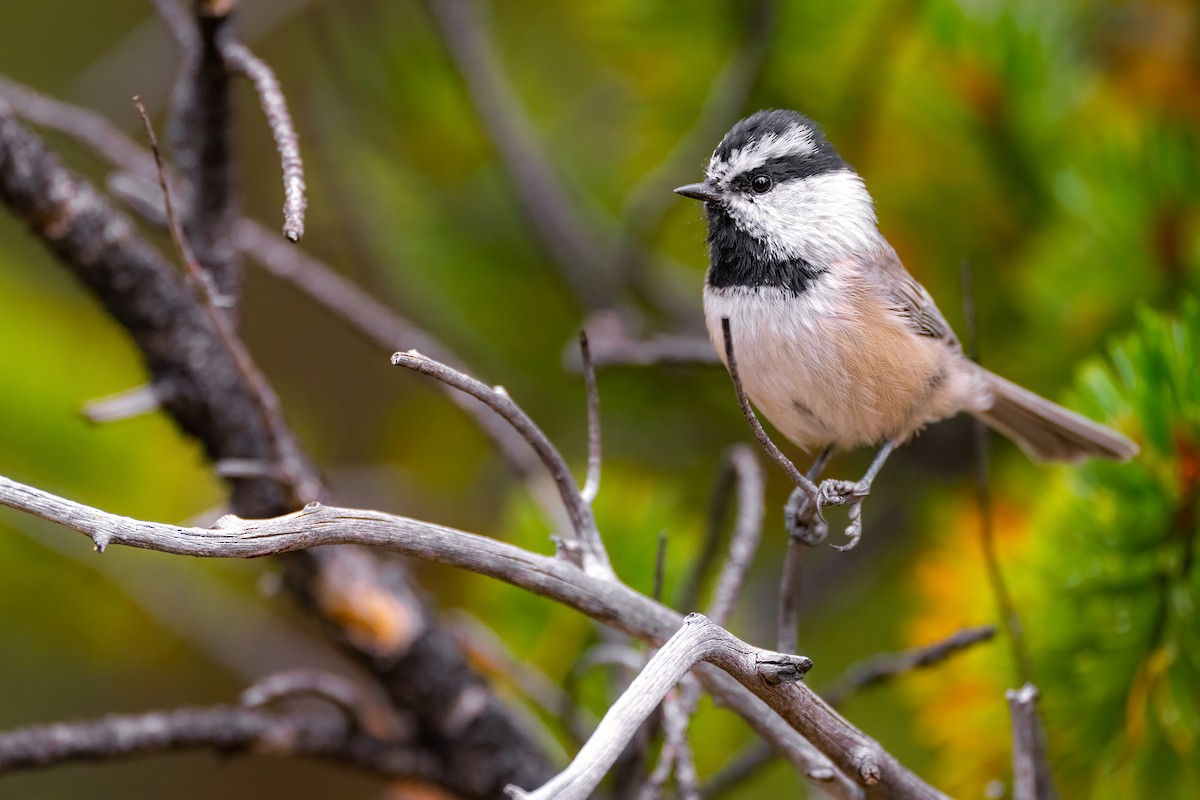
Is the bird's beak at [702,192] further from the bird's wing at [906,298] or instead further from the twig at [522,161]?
the twig at [522,161]

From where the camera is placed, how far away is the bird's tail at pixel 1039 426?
1.23 metres

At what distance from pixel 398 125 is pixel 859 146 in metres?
0.84

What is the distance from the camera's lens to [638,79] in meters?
1.69

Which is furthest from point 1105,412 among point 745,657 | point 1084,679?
point 745,657

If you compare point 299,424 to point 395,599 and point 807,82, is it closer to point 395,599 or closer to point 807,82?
point 395,599

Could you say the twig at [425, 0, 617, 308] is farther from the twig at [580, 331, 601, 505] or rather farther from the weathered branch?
the twig at [580, 331, 601, 505]

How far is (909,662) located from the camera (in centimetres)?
93

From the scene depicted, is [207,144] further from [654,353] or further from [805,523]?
[805,523]

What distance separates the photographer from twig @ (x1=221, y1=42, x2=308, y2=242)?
0.67m

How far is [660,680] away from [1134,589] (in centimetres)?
61

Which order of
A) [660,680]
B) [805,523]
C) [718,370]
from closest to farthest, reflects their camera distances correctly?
1. [660,680]
2. [805,523]
3. [718,370]

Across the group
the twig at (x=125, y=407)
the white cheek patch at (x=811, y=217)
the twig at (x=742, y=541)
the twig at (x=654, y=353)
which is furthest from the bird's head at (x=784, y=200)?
the twig at (x=125, y=407)

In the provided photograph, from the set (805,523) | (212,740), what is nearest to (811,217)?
(805,523)

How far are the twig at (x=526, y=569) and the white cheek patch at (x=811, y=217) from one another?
0.51 metres
